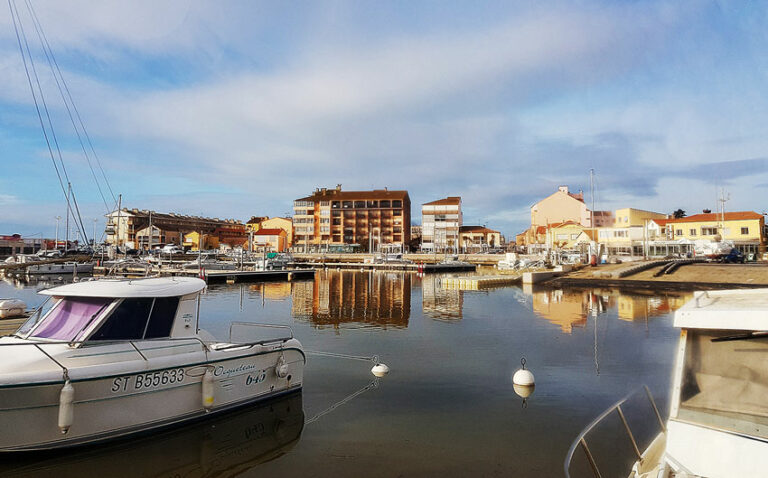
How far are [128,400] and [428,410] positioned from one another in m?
6.74

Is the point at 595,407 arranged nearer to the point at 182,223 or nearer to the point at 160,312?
the point at 160,312

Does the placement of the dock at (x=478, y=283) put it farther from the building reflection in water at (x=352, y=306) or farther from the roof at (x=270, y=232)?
the roof at (x=270, y=232)

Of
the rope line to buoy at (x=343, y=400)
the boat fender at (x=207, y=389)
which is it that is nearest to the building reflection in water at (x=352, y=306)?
the rope line to buoy at (x=343, y=400)

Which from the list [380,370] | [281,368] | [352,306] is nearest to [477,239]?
[352,306]

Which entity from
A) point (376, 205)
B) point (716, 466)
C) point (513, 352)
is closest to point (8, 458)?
point (716, 466)

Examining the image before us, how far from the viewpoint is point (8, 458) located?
8.04 metres

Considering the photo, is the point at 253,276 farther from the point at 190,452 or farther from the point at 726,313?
the point at 726,313

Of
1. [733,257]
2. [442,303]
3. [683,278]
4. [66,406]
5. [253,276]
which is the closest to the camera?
[66,406]

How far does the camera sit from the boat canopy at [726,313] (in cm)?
450

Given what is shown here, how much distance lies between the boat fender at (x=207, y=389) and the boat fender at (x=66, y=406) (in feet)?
7.99

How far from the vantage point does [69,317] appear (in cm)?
962

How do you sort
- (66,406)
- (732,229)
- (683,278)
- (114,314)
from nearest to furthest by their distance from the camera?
(66,406) < (114,314) < (683,278) < (732,229)

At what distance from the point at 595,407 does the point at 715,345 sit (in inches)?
301

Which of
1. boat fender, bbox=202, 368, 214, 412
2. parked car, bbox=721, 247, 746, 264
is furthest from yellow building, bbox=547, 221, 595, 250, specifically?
boat fender, bbox=202, 368, 214, 412
